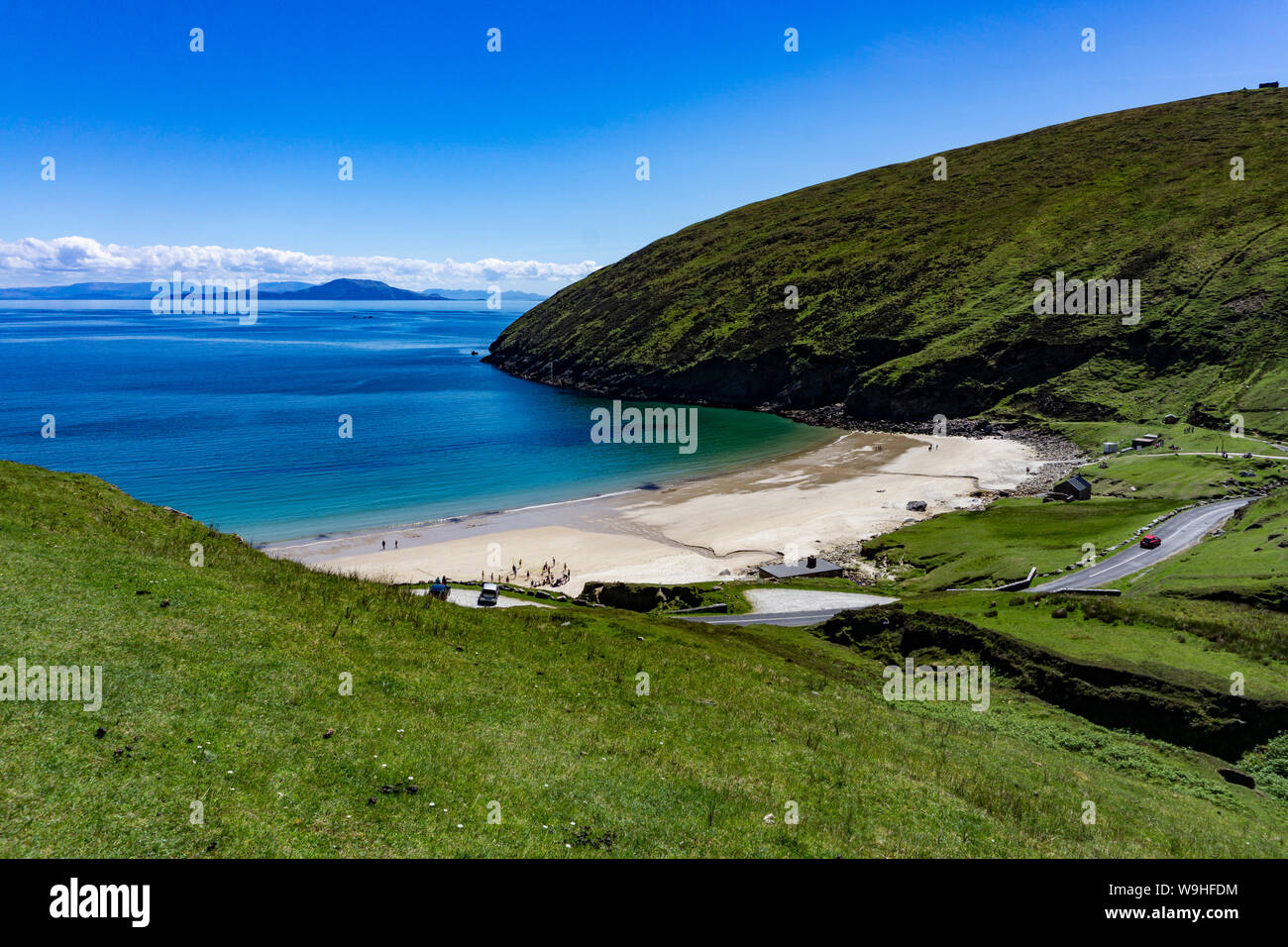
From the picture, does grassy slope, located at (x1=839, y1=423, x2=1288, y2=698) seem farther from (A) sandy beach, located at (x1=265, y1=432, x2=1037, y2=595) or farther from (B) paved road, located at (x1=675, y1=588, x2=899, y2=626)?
(A) sandy beach, located at (x1=265, y1=432, x2=1037, y2=595)

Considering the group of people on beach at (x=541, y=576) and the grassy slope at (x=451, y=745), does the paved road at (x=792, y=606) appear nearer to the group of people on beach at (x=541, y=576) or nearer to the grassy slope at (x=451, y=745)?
the grassy slope at (x=451, y=745)

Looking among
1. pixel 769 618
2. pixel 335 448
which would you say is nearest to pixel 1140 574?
pixel 769 618

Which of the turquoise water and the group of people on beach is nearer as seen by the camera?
the group of people on beach

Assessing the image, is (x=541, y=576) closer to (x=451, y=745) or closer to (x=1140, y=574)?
(x=1140, y=574)

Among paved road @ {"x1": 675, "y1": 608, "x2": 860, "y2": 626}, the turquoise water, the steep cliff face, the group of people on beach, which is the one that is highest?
the steep cliff face

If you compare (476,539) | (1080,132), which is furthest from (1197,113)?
(476,539)

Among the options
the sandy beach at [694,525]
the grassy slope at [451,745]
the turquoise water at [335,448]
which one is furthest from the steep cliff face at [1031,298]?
the grassy slope at [451,745]

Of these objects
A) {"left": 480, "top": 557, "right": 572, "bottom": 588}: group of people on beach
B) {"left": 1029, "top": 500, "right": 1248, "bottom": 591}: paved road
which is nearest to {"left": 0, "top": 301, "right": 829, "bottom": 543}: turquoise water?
{"left": 480, "top": 557, "right": 572, "bottom": 588}: group of people on beach
